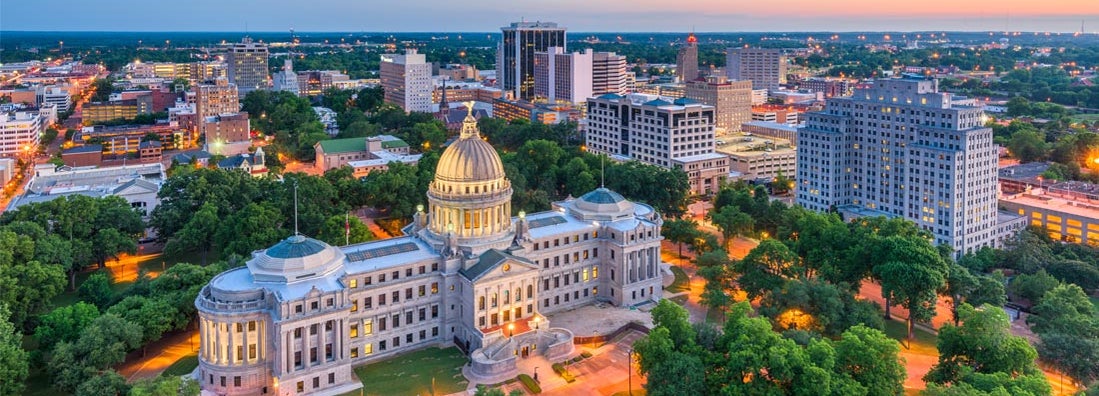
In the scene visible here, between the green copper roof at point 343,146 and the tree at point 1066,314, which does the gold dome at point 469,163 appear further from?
the green copper roof at point 343,146

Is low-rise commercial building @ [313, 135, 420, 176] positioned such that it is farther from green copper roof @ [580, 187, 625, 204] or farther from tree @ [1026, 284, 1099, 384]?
tree @ [1026, 284, 1099, 384]

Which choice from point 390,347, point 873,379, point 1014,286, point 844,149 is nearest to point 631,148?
point 844,149

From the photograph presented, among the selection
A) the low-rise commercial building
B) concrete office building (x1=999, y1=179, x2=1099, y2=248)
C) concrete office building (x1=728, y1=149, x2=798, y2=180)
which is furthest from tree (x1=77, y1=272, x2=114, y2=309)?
concrete office building (x1=999, y1=179, x2=1099, y2=248)

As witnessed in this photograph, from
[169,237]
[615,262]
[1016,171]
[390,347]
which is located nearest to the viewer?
Answer: [390,347]

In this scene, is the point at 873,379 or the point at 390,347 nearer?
Answer: the point at 873,379

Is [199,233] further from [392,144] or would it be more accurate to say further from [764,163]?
[764,163]

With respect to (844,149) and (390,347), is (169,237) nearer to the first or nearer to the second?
(390,347)

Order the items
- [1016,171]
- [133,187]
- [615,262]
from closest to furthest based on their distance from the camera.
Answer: [615,262], [133,187], [1016,171]

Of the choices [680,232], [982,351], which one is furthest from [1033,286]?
[680,232]
